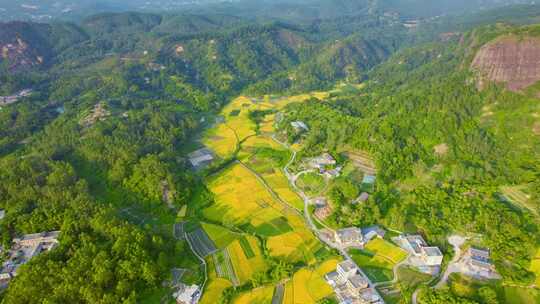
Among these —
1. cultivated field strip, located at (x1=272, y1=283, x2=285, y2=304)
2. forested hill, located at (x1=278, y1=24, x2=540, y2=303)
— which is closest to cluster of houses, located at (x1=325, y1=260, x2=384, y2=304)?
cultivated field strip, located at (x1=272, y1=283, x2=285, y2=304)

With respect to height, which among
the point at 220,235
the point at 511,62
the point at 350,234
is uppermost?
the point at 511,62

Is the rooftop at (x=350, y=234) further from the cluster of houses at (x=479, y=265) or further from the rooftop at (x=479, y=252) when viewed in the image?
the rooftop at (x=479, y=252)

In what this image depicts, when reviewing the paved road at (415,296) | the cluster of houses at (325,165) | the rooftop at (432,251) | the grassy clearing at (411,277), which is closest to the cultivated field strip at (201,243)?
the grassy clearing at (411,277)

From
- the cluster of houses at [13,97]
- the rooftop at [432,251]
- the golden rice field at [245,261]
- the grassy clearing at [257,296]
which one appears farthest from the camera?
the cluster of houses at [13,97]

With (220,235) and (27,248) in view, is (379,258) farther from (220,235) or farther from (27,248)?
(27,248)

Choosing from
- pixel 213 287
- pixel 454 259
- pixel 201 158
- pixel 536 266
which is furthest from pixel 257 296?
pixel 201 158

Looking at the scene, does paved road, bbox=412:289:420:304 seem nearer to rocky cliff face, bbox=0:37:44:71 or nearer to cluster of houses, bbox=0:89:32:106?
cluster of houses, bbox=0:89:32:106

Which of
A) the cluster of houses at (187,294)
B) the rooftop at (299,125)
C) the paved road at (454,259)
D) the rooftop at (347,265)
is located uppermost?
the rooftop at (347,265)

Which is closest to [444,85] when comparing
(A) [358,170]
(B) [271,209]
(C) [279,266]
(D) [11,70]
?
(A) [358,170]
